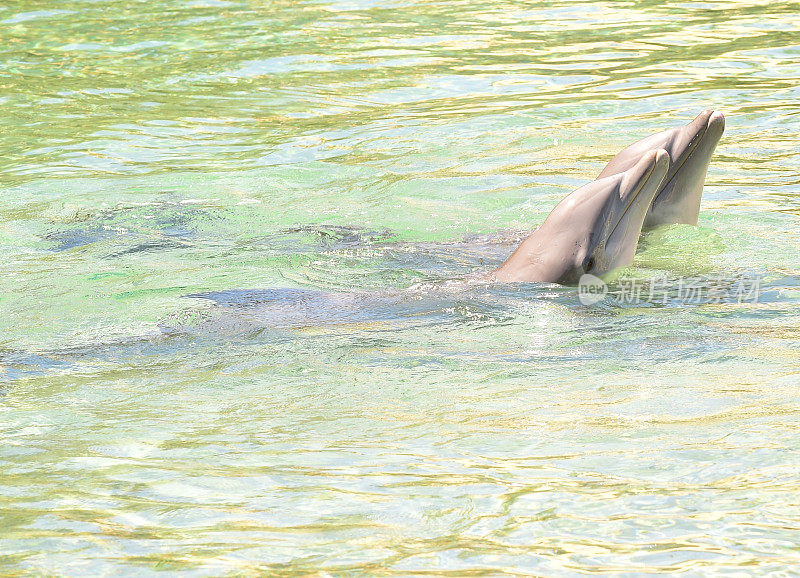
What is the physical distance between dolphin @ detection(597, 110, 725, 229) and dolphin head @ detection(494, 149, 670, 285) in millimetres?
475

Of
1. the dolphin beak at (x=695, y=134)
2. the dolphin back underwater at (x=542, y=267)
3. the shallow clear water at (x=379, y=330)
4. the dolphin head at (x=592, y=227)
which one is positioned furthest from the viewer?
the dolphin beak at (x=695, y=134)

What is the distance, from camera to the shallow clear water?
2.93 m

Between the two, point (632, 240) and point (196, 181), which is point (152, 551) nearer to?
point (632, 240)

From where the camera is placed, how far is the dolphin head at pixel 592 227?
17.6 feet

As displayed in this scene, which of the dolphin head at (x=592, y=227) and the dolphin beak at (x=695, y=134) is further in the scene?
the dolphin beak at (x=695, y=134)

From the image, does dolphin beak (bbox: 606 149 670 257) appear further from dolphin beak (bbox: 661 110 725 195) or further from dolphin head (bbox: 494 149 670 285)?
dolphin beak (bbox: 661 110 725 195)

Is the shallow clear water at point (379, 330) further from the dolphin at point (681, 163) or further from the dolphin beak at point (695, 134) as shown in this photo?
the dolphin beak at point (695, 134)

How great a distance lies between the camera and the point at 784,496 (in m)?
3.00

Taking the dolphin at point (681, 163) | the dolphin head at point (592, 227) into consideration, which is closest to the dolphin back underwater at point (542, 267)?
the dolphin head at point (592, 227)

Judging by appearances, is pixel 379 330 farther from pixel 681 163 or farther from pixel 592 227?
pixel 681 163

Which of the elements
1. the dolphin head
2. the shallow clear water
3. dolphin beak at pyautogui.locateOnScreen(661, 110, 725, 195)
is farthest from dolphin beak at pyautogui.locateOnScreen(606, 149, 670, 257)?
dolphin beak at pyautogui.locateOnScreen(661, 110, 725, 195)

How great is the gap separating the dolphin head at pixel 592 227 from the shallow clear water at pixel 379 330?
0.45 ft

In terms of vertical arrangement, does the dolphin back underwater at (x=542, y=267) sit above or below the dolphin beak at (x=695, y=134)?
below

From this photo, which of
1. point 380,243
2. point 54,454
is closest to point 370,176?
point 380,243
